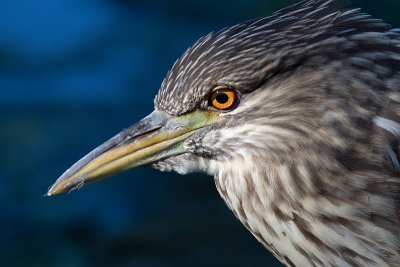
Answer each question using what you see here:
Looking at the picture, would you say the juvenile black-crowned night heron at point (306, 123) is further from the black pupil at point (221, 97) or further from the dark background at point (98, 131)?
the dark background at point (98, 131)

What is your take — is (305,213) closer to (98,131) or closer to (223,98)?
(223,98)

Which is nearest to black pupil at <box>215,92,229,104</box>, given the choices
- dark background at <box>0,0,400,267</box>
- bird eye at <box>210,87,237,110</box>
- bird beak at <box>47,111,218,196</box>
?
bird eye at <box>210,87,237,110</box>

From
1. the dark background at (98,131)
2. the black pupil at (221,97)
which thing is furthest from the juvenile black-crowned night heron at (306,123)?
the dark background at (98,131)

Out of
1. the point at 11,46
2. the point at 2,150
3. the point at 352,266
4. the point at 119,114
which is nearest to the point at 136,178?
the point at 119,114

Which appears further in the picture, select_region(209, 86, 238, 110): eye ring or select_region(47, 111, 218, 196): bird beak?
select_region(47, 111, 218, 196): bird beak

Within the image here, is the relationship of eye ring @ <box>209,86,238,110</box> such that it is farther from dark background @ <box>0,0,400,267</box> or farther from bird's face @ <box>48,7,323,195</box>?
dark background @ <box>0,0,400,267</box>

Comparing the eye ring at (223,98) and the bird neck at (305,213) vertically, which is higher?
the eye ring at (223,98)
